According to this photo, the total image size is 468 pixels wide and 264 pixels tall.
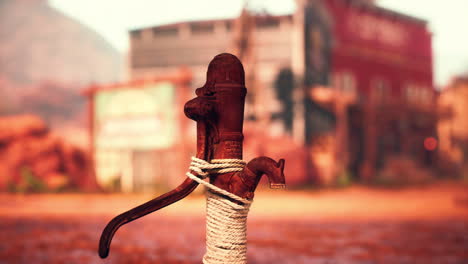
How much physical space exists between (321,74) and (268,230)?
11.8 meters

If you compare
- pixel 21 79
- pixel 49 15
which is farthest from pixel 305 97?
pixel 49 15

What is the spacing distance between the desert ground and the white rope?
8.16 ft

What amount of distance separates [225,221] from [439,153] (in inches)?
883

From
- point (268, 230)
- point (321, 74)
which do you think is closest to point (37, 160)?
point (268, 230)

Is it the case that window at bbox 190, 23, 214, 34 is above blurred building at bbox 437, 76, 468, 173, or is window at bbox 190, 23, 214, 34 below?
above

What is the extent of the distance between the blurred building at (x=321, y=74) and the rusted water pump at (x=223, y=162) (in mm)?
Answer: 11607

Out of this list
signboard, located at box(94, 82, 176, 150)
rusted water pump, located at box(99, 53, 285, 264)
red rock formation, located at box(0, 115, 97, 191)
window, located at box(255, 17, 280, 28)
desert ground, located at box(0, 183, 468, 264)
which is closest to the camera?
rusted water pump, located at box(99, 53, 285, 264)

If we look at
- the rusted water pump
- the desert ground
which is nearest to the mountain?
the desert ground

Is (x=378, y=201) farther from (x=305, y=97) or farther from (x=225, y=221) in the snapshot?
(x=225, y=221)

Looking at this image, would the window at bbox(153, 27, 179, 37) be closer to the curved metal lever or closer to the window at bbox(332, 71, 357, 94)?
the window at bbox(332, 71, 357, 94)

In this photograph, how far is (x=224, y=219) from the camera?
1.88 metres

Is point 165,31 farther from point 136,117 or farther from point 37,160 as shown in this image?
point 37,160

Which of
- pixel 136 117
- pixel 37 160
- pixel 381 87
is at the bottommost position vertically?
pixel 37 160

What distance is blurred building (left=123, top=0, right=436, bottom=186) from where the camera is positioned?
1496 centimetres
